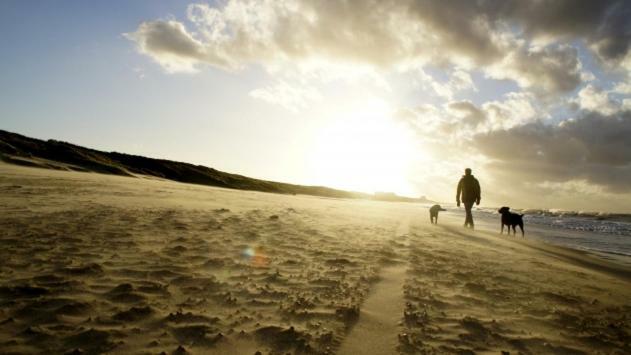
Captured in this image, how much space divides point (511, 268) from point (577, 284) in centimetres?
123

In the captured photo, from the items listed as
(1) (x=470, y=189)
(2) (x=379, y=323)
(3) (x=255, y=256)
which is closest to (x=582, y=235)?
(1) (x=470, y=189)

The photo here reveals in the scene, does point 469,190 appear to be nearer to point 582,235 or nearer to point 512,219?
point 512,219

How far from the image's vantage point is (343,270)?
654 centimetres

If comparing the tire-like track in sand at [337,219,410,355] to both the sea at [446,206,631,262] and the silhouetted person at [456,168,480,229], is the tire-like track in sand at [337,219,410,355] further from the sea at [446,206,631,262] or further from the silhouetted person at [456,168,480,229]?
the silhouetted person at [456,168,480,229]

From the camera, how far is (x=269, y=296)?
16.2ft

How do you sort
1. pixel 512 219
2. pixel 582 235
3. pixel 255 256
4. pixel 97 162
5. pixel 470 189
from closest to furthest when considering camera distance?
pixel 255 256, pixel 512 219, pixel 470 189, pixel 582 235, pixel 97 162

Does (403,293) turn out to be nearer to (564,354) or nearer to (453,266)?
(564,354)

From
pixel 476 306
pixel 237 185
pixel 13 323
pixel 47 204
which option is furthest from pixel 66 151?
pixel 476 306

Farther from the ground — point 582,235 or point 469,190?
point 469,190

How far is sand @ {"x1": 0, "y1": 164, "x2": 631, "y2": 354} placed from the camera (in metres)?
3.64

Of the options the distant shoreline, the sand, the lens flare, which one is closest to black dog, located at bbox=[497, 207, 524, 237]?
the sand

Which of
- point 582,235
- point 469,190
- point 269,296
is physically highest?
point 469,190

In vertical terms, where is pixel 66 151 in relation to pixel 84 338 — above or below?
above

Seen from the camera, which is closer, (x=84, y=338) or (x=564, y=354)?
(x=84, y=338)
